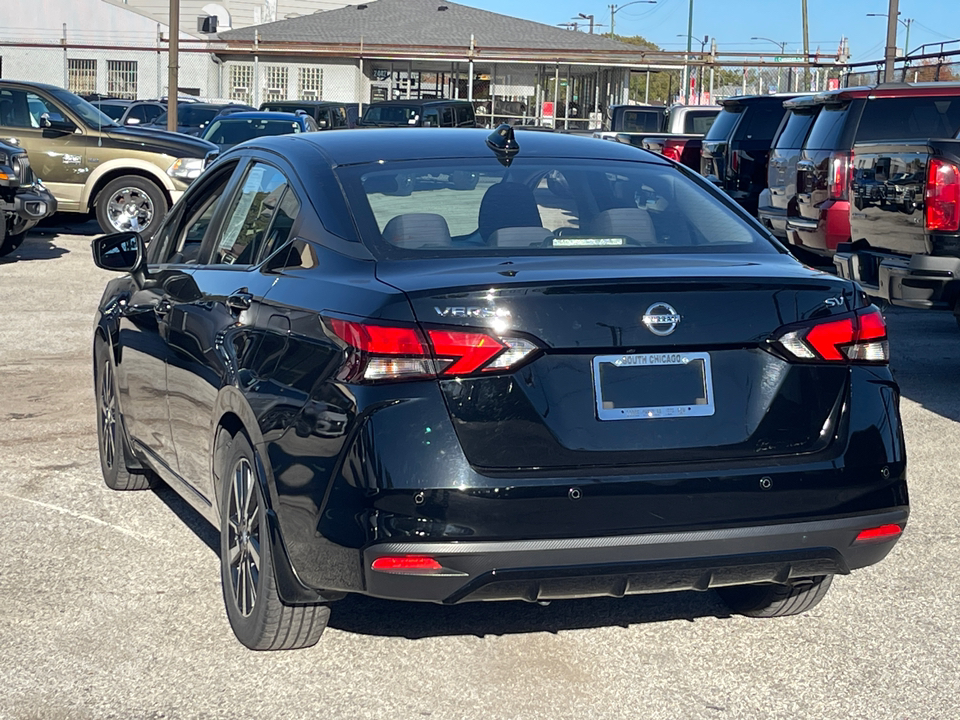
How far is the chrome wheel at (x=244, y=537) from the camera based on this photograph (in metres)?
4.29

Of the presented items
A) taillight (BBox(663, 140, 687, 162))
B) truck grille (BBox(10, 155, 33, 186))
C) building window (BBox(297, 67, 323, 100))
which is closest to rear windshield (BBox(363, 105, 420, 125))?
building window (BBox(297, 67, 323, 100))

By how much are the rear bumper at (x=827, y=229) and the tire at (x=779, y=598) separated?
729 cm

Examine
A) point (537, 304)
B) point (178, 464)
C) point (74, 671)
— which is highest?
point (537, 304)

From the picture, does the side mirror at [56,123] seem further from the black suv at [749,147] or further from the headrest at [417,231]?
the headrest at [417,231]

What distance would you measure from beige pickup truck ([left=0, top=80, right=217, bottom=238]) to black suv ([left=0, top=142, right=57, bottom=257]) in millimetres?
2235

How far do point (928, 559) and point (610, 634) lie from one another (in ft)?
5.40

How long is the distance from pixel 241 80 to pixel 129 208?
3376cm

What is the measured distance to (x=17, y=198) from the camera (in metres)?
15.6

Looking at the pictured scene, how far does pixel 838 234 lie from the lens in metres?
11.9

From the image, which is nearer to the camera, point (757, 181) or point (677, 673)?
point (677, 673)

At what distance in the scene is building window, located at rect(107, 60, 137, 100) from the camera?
52500 mm

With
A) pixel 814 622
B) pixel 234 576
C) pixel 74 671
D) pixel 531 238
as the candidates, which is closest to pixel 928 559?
pixel 814 622

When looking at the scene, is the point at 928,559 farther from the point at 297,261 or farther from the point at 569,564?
the point at 297,261

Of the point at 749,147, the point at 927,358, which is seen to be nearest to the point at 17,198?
the point at 749,147
